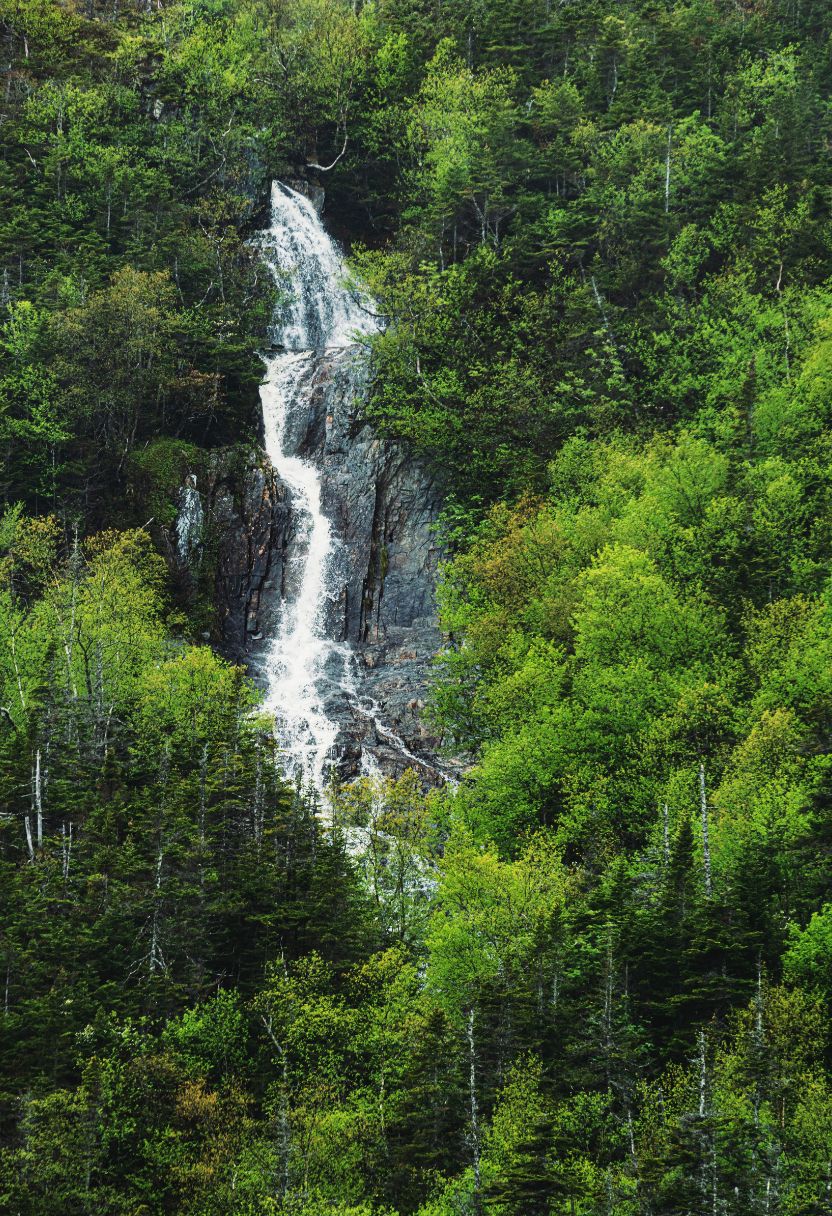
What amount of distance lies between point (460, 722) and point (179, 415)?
34783 millimetres

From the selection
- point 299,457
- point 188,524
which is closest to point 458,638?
point 188,524

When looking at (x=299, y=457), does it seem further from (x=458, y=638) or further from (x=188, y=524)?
(x=458, y=638)

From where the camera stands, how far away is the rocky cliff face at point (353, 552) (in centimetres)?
6812

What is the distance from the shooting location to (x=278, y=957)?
4334 cm

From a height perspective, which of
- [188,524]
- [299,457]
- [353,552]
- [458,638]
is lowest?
[458,638]

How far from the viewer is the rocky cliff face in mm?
68125

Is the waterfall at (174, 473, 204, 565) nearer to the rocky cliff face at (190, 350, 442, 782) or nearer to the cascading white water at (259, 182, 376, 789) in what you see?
the rocky cliff face at (190, 350, 442, 782)

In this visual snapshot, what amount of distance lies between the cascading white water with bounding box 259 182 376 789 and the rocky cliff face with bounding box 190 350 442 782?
869mm

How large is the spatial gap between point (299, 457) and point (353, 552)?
9.26 meters

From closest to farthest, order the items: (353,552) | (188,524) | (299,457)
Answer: (188,524), (353,552), (299,457)

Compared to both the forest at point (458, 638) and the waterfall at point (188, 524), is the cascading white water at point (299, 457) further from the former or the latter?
the waterfall at point (188, 524)

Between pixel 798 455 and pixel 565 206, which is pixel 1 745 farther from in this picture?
pixel 565 206

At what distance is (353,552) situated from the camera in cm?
7375

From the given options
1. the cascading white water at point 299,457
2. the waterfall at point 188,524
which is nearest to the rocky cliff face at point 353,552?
the cascading white water at point 299,457
